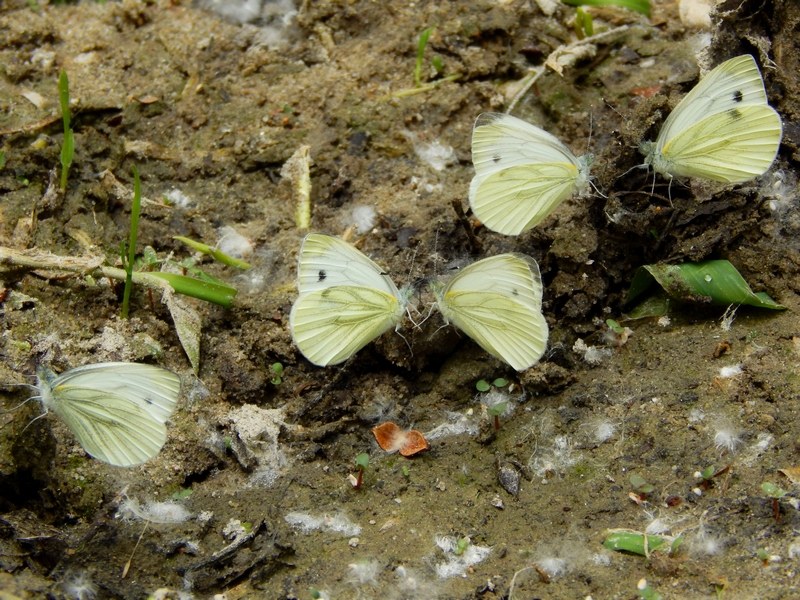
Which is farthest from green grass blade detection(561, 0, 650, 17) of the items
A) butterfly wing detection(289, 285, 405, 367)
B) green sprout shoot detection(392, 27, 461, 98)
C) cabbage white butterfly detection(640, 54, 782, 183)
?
butterfly wing detection(289, 285, 405, 367)

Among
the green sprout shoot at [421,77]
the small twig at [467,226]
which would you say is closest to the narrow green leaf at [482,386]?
the small twig at [467,226]

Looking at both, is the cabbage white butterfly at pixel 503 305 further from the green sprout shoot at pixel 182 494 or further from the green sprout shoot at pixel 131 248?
the green sprout shoot at pixel 131 248

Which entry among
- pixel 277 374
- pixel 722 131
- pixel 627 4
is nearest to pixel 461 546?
pixel 277 374

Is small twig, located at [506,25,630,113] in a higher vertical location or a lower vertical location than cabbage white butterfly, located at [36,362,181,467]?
higher

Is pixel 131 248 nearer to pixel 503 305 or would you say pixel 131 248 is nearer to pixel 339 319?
pixel 339 319

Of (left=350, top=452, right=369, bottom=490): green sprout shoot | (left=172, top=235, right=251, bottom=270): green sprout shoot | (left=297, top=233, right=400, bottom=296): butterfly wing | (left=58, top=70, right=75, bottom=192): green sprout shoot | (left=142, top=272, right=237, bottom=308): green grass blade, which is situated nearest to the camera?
(left=350, top=452, right=369, bottom=490): green sprout shoot

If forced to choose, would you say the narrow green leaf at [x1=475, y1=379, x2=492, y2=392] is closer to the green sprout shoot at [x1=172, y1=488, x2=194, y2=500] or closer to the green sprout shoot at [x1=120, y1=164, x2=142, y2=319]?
the green sprout shoot at [x1=172, y1=488, x2=194, y2=500]

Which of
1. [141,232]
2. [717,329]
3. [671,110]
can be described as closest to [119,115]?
[141,232]
